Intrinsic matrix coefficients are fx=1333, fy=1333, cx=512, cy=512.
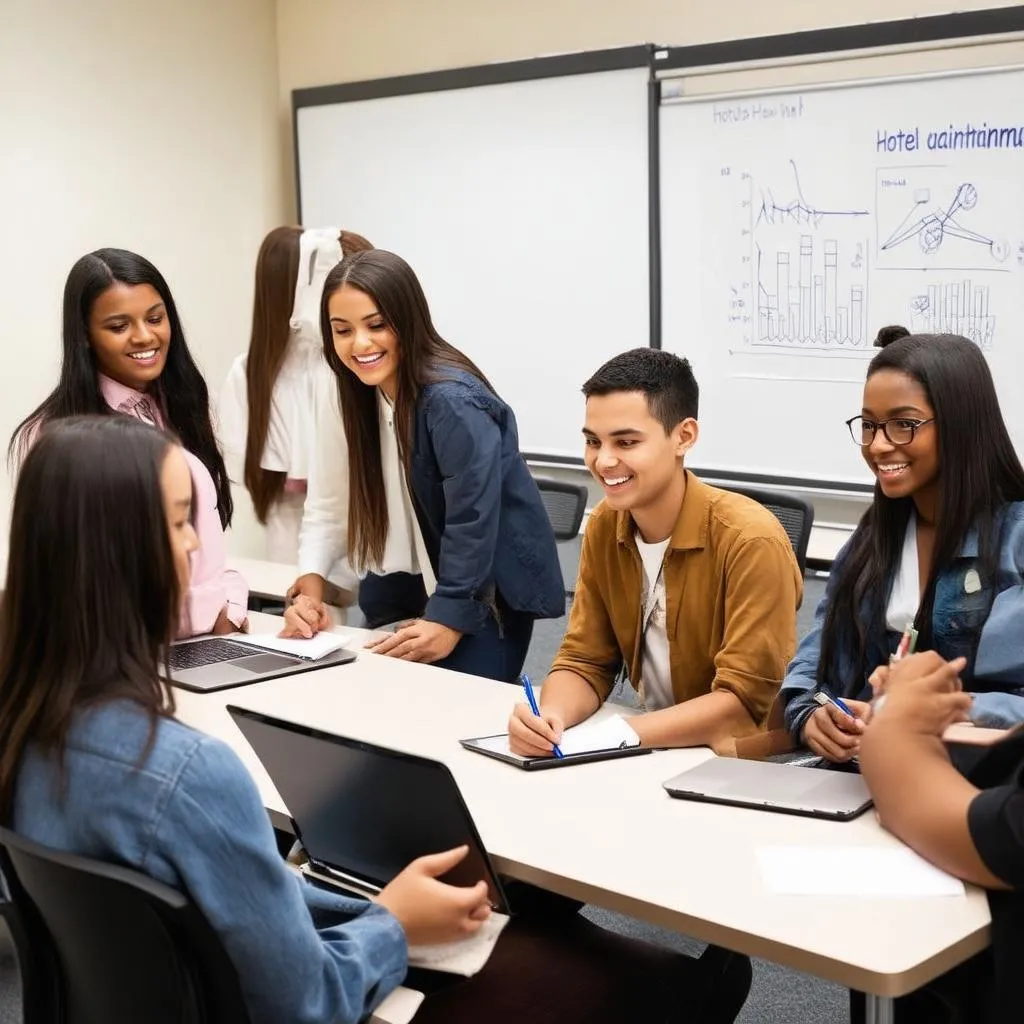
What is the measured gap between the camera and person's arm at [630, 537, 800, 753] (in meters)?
2.09

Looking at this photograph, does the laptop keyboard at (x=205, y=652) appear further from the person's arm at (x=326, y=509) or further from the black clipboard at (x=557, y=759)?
the black clipboard at (x=557, y=759)

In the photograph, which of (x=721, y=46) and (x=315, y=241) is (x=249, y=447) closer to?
(x=315, y=241)

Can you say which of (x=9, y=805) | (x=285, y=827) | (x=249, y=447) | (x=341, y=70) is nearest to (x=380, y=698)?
(x=285, y=827)

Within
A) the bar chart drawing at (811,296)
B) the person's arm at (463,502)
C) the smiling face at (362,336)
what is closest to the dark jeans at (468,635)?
the person's arm at (463,502)

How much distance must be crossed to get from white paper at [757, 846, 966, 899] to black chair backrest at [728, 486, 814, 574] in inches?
50.7

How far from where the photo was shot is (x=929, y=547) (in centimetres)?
203

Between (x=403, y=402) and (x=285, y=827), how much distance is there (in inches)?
41.3

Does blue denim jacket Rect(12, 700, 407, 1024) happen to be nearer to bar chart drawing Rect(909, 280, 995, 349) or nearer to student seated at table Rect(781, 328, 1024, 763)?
student seated at table Rect(781, 328, 1024, 763)

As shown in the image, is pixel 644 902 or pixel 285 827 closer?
pixel 644 902

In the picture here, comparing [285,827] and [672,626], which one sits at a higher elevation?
[672,626]

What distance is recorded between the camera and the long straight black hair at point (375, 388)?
262 centimetres

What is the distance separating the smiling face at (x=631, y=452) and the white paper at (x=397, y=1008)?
98 cm

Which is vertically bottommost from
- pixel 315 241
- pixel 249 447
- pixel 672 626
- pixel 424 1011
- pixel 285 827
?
pixel 424 1011

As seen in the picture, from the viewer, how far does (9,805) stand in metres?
1.30
